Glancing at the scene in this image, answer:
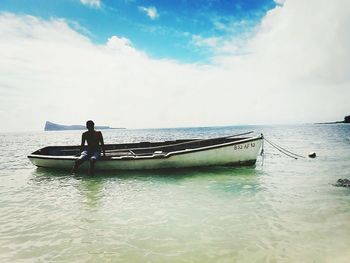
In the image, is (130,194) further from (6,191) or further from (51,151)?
(51,151)

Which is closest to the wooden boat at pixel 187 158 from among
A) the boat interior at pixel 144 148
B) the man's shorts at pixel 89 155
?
the man's shorts at pixel 89 155

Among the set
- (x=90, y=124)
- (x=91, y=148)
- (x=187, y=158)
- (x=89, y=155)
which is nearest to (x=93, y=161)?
(x=89, y=155)

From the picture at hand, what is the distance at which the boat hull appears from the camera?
46.5 ft

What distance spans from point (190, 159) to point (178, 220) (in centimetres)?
724

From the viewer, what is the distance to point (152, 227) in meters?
6.68

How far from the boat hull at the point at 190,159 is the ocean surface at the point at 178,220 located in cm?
162

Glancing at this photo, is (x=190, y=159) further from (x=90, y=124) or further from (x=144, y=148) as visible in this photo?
(x=90, y=124)

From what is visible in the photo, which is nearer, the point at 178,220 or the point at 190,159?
the point at 178,220

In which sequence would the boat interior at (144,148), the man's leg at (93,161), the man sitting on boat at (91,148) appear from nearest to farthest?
the man sitting on boat at (91,148)
the man's leg at (93,161)
the boat interior at (144,148)

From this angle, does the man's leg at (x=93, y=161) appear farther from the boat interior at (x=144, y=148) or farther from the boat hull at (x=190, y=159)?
the boat interior at (x=144, y=148)

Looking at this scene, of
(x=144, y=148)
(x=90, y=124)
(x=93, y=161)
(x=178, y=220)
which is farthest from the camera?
(x=144, y=148)

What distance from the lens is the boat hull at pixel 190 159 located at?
558 inches

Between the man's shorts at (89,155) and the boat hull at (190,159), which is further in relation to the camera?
the boat hull at (190,159)

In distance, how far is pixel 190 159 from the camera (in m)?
14.3
